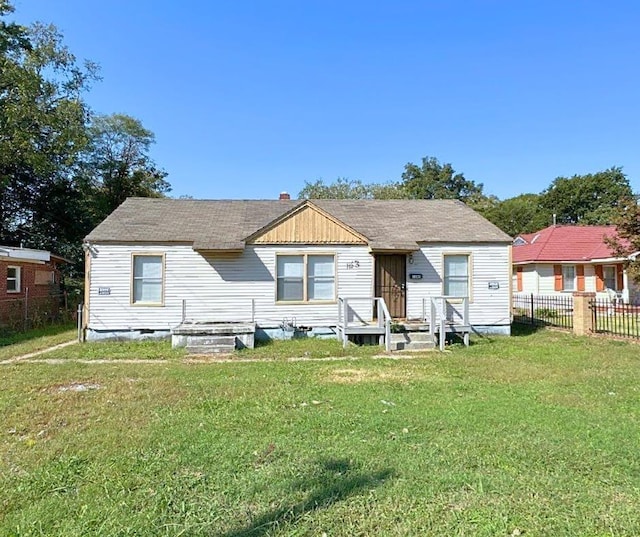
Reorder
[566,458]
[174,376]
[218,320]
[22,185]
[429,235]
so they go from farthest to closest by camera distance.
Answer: [22,185] < [429,235] < [218,320] < [174,376] < [566,458]

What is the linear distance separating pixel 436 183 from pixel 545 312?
37194 millimetres

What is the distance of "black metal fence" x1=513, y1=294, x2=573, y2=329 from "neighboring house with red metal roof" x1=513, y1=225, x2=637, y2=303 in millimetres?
1499

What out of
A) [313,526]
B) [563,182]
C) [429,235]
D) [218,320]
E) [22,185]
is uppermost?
[563,182]

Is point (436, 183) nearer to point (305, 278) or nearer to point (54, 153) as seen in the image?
point (54, 153)

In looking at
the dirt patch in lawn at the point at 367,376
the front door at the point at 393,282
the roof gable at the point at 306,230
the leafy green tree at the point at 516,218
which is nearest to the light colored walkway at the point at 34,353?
the roof gable at the point at 306,230

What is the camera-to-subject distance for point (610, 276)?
23.2 meters

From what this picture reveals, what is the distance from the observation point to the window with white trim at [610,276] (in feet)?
75.3

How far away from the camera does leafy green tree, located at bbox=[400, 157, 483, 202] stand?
53.1m

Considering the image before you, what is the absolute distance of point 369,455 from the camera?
13.4 feet

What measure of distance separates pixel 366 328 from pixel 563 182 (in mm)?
47879

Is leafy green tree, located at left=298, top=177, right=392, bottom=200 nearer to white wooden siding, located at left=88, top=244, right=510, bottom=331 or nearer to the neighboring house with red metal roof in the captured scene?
the neighboring house with red metal roof

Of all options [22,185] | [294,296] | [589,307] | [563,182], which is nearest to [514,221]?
[563,182]

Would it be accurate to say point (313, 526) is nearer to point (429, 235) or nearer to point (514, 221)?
point (429, 235)

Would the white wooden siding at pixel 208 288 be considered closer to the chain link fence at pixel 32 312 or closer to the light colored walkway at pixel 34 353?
the light colored walkway at pixel 34 353
